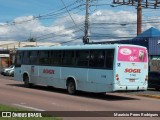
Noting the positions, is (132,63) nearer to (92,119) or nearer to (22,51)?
(92,119)

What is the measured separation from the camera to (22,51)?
95.9 feet

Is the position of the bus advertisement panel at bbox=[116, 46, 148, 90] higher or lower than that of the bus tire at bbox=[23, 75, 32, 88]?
higher

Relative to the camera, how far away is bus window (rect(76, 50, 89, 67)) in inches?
875

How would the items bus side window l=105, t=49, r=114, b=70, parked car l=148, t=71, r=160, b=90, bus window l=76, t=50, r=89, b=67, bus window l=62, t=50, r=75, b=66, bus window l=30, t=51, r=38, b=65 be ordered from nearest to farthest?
bus side window l=105, t=49, r=114, b=70
bus window l=76, t=50, r=89, b=67
bus window l=62, t=50, r=75, b=66
bus window l=30, t=51, r=38, b=65
parked car l=148, t=71, r=160, b=90

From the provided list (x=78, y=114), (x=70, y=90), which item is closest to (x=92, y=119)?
(x=78, y=114)

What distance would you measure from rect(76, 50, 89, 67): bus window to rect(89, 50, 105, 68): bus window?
39 centimetres

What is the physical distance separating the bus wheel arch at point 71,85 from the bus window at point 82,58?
1167mm

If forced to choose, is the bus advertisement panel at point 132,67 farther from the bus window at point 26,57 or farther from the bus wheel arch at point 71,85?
the bus window at point 26,57

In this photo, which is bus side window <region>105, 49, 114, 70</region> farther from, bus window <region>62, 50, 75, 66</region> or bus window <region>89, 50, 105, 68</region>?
bus window <region>62, 50, 75, 66</region>

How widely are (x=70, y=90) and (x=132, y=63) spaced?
428 centimetres

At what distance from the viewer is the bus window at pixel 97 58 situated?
21094 millimetres

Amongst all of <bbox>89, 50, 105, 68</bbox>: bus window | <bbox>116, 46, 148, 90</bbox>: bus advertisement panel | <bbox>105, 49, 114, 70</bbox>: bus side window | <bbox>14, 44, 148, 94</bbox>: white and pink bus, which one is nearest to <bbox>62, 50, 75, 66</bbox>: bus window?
<bbox>14, 44, 148, 94</bbox>: white and pink bus

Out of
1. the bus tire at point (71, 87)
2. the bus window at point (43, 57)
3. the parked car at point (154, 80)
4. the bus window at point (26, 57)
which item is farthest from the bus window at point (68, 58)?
the parked car at point (154, 80)

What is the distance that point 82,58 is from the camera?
74.2 feet
